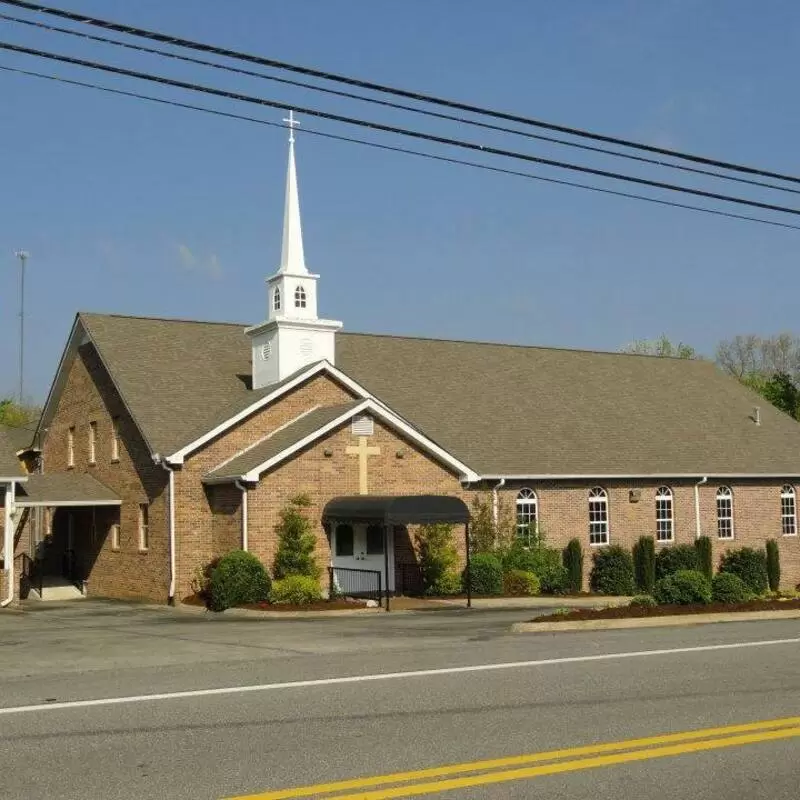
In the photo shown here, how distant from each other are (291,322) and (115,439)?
602cm

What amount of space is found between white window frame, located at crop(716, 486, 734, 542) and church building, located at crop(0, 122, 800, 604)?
0.07 m

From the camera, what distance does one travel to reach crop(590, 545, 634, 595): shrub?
33031 millimetres

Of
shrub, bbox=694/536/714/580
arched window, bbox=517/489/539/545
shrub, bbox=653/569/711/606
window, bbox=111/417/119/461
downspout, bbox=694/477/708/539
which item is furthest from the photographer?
downspout, bbox=694/477/708/539

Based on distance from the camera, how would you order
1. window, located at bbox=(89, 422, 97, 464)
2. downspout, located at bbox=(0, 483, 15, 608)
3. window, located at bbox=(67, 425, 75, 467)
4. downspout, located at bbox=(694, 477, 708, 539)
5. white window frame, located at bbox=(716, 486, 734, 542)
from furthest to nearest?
white window frame, located at bbox=(716, 486, 734, 542) → downspout, located at bbox=(694, 477, 708, 539) → window, located at bbox=(67, 425, 75, 467) → window, located at bbox=(89, 422, 97, 464) → downspout, located at bbox=(0, 483, 15, 608)

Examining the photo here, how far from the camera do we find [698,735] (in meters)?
9.64

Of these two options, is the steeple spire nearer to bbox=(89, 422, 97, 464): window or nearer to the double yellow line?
bbox=(89, 422, 97, 464): window

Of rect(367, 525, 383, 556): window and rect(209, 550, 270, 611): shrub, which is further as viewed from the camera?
rect(367, 525, 383, 556): window

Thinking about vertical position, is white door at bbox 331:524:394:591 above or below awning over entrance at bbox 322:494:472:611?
below

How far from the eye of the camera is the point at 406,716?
10672 millimetres

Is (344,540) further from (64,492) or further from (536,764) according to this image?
(536,764)

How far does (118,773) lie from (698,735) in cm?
481

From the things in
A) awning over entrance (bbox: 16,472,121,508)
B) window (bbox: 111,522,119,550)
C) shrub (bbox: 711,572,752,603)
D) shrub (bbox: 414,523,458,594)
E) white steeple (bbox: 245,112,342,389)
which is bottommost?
shrub (bbox: 711,572,752,603)

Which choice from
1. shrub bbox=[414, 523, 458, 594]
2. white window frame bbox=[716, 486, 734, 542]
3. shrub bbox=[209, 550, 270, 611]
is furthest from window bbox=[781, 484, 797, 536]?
shrub bbox=[209, 550, 270, 611]

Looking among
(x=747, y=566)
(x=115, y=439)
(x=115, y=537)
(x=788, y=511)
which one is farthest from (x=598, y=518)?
(x=115, y=439)
